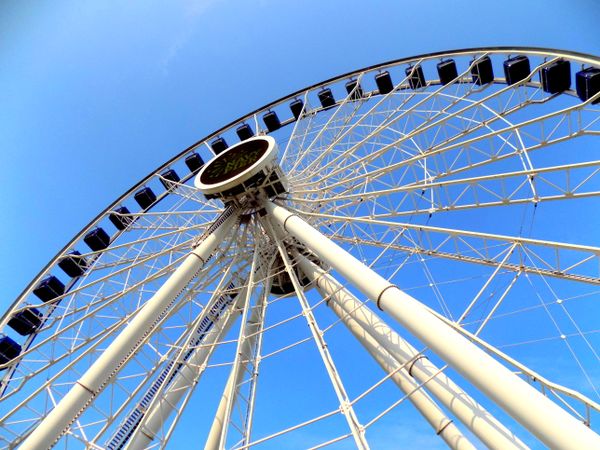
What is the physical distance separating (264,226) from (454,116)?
301 inches

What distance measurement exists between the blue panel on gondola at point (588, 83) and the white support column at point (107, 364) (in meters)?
12.0

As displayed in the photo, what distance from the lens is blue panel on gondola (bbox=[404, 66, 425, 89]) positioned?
19.3 meters

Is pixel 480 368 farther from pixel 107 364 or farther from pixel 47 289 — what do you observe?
pixel 47 289

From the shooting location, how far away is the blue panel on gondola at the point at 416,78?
63.4 feet

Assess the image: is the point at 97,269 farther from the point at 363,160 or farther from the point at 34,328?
the point at 363,160

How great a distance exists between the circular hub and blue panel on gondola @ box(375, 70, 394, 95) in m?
8.84

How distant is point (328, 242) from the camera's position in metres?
9.87

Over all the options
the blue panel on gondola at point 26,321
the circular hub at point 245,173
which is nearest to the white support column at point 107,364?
the circular hub at point 245,173

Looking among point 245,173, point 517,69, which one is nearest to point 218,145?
point 245,173

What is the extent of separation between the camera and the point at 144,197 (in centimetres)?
2189

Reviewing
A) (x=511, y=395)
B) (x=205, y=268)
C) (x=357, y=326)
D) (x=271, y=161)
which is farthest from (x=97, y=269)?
(x=511, y=395)

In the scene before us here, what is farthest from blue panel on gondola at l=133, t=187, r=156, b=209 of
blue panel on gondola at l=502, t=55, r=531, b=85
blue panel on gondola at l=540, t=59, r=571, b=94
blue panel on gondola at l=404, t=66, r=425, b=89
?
blue panel on gondola at l=540, t=59, r=571, b=94

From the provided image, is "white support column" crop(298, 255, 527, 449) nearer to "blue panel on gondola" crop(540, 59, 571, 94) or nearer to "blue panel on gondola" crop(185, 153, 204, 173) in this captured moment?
"blue panel on gondola" crop(540, 59, 571, 94)

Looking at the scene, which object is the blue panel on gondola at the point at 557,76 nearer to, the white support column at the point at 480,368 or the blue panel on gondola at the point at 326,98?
the white support column at the point at 480,368
